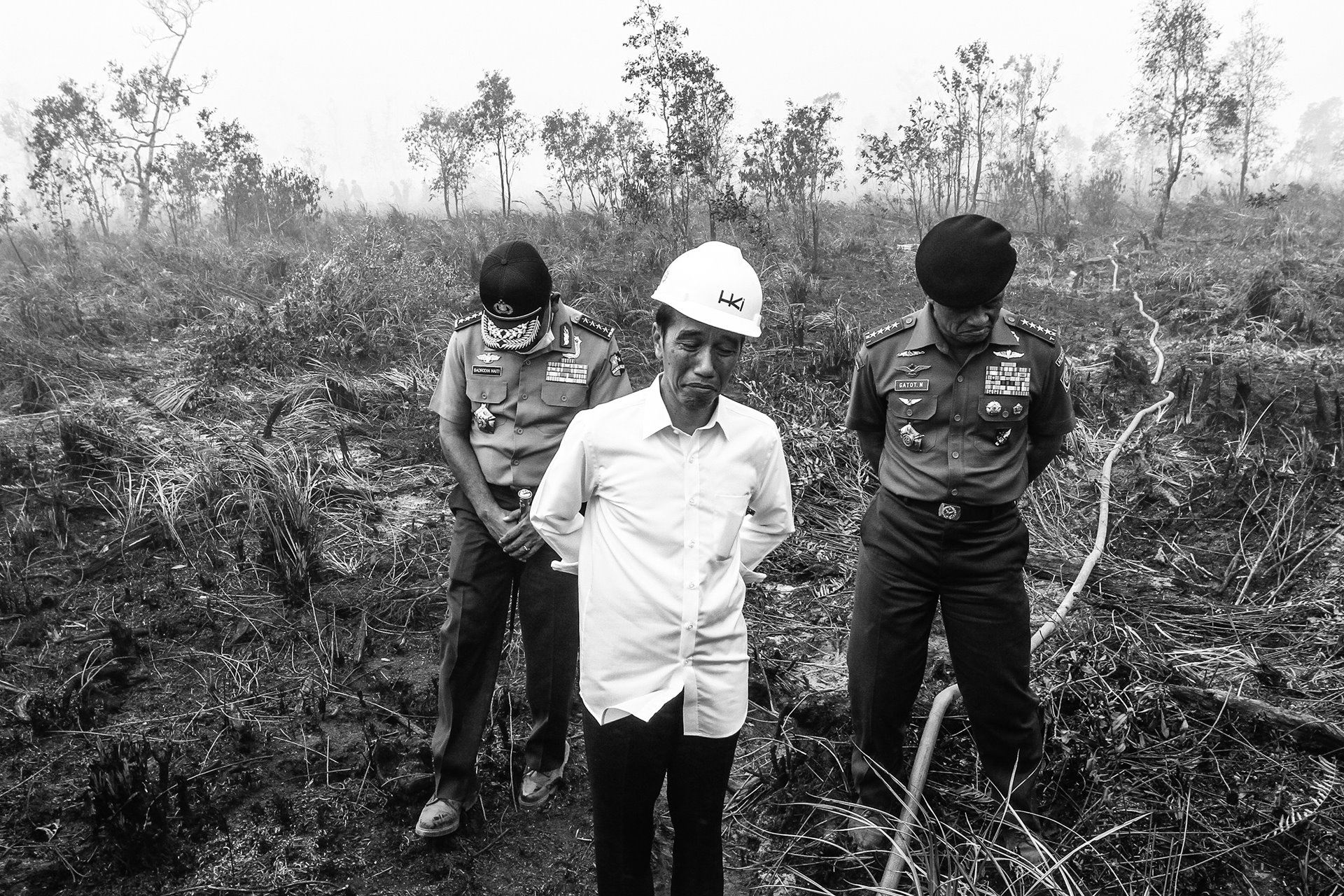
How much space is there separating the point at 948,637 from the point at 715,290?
141 cm

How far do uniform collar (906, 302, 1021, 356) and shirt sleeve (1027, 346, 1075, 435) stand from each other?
Answer: 0.16 metres

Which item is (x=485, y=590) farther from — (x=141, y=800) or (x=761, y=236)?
(x=761, y=236)

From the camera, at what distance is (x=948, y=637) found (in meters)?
2.47

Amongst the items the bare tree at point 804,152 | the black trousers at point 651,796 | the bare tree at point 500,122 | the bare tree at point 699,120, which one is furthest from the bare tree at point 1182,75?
the black trousers at point 651,796

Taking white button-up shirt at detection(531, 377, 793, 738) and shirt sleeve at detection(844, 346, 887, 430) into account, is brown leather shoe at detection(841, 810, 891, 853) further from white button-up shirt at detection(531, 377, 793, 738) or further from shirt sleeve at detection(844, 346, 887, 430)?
shirt sleeve at detection(844, 346, 887, 430)

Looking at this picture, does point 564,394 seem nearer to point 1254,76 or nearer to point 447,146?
point 447,146

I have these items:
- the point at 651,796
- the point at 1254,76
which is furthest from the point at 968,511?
the point at 1254,76

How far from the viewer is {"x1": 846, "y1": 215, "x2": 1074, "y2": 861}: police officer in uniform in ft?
7.88

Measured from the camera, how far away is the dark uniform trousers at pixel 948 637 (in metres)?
2.42

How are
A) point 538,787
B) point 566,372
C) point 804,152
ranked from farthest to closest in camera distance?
1. point 804,152
2. point 538,787
3. point 566,372

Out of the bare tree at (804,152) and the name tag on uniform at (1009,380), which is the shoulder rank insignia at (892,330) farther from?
the bare tree at (804,152)

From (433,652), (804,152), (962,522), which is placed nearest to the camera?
(962,522)

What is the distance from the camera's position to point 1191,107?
15539mm

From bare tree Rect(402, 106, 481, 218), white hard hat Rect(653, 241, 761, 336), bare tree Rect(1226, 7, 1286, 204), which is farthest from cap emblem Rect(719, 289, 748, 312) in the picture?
bare tree Rect(1226, 7, 1286, 204)
